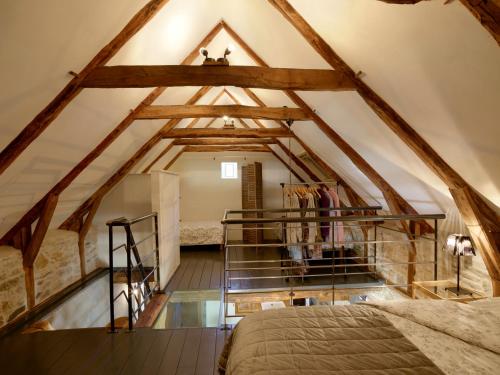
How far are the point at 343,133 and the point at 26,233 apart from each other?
13.4 ft

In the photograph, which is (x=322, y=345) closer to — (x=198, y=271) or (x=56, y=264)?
(x=198, y=271)

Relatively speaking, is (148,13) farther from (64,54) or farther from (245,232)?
(245,232)

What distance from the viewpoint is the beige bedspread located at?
979 millimetres

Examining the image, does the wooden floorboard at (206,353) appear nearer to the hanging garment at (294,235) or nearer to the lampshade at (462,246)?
the hanging garment at (294,235)

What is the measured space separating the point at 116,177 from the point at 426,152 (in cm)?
418

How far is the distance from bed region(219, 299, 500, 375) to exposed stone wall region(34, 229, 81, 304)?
10.7ft

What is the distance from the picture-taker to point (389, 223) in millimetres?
4281

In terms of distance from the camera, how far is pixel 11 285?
118 inches

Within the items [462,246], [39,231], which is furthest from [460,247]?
[39,231]

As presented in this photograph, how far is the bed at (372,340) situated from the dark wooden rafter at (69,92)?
2184 mm

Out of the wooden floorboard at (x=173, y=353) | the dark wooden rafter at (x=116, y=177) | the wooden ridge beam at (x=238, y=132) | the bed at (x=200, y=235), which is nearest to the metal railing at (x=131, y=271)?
the wooden floorboard at (x=173, y=353)

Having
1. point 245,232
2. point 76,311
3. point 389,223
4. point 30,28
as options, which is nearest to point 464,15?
point 30,28

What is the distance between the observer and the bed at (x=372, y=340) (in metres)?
0.99

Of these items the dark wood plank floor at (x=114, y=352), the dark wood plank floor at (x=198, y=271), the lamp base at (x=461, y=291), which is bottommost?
the dark wood plank floor at (x=198, y=271)
